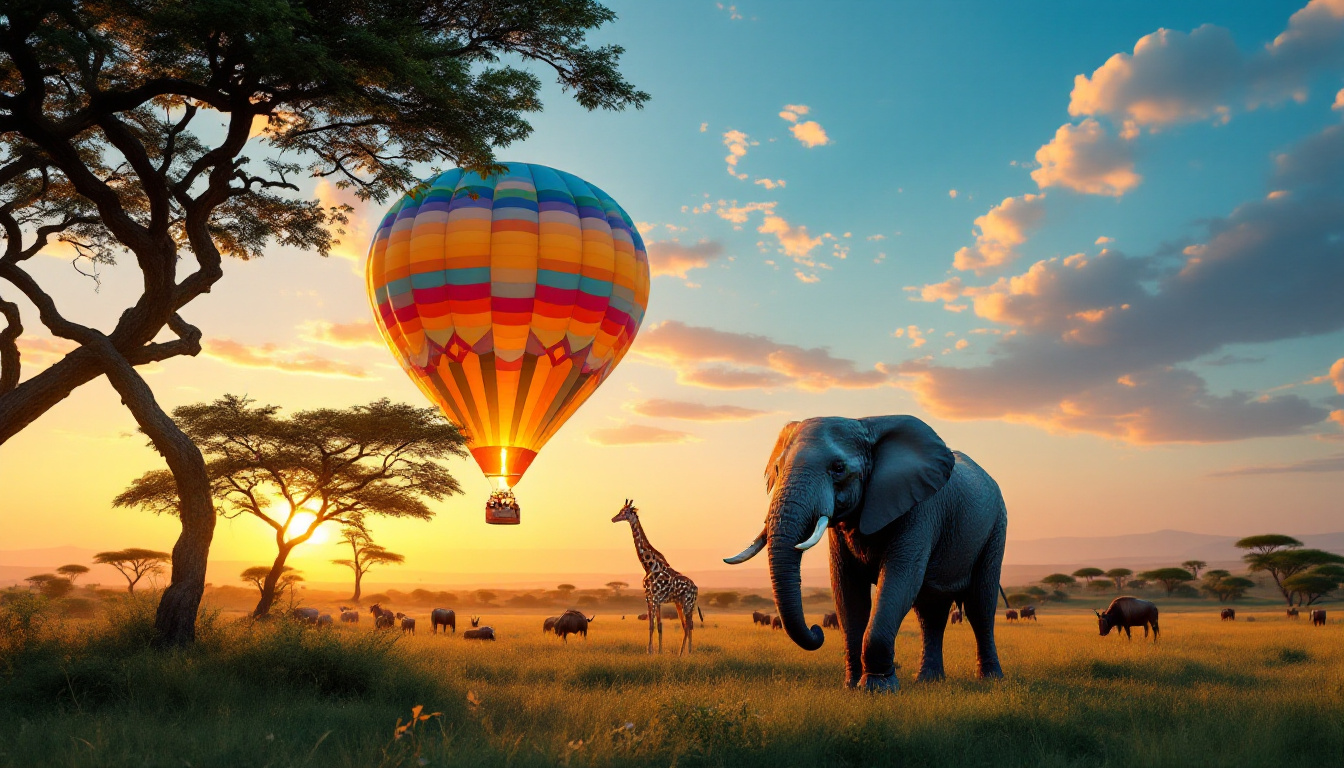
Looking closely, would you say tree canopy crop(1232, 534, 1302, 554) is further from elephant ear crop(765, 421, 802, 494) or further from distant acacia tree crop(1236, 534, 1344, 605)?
elephant ear crop(765, 421, 802, 494)

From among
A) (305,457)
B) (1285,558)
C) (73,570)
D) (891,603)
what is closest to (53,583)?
(73,570)

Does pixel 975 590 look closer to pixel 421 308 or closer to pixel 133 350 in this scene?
pixel 133 350

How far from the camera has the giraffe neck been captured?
1884cm

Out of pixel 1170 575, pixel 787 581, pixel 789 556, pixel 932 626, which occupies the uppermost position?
pixel 789 556

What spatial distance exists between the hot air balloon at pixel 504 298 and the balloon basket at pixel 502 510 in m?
0.03

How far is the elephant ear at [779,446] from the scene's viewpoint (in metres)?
10.4

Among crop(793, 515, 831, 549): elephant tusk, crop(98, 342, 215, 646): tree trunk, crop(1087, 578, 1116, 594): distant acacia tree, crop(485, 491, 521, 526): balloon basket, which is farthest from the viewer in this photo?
crop(1087, 578, 1116, 594): distant acacia tree

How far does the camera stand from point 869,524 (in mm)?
9734

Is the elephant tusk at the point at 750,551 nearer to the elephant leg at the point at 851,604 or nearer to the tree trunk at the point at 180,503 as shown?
the elephant leg at the point at 851,604

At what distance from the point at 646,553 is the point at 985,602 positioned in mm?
8148

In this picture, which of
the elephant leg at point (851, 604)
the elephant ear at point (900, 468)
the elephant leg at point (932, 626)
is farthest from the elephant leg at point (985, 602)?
the elephant ear at point (900, 468)

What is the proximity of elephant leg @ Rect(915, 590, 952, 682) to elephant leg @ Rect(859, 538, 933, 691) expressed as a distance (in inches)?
80.6

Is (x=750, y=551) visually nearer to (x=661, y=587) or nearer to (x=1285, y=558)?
(x=661, y=587)

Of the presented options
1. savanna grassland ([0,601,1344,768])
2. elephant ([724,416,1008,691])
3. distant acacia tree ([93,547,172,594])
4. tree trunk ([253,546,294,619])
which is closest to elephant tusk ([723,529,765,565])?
elephant ([724,416,1008,691])
